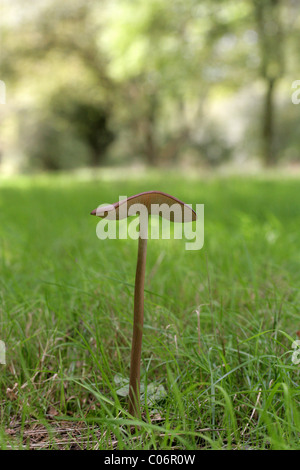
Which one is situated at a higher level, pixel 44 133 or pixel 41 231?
pixel 44 133

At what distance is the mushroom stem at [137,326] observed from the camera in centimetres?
91

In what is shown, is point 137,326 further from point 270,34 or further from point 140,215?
point 270,34

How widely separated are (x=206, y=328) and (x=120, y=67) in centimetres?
1509

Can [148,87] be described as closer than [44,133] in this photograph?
Yes

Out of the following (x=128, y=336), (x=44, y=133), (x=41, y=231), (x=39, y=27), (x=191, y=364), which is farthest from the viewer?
(x=44, y=133)

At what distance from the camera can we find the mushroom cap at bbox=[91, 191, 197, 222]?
0.80 m

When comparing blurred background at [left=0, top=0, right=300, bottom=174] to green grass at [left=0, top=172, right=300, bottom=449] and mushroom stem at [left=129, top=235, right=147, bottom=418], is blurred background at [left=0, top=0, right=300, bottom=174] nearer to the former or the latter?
green grass at [left=0, top=172, right=300, bottom=449]

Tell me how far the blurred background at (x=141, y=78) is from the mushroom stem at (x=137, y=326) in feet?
36.3

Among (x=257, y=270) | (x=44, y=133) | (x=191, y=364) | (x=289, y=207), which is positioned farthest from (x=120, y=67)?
(x=191, y=364)

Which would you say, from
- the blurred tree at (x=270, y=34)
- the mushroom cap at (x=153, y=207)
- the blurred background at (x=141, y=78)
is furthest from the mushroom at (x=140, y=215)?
the blurred tree at (x=270, y=34)

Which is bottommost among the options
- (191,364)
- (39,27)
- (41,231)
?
(191,364)

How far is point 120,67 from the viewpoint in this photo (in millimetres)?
15148

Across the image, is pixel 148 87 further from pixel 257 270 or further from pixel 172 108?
pixel 257 270

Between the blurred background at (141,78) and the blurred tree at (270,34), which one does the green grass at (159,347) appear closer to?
the blurred background at (141,78)
